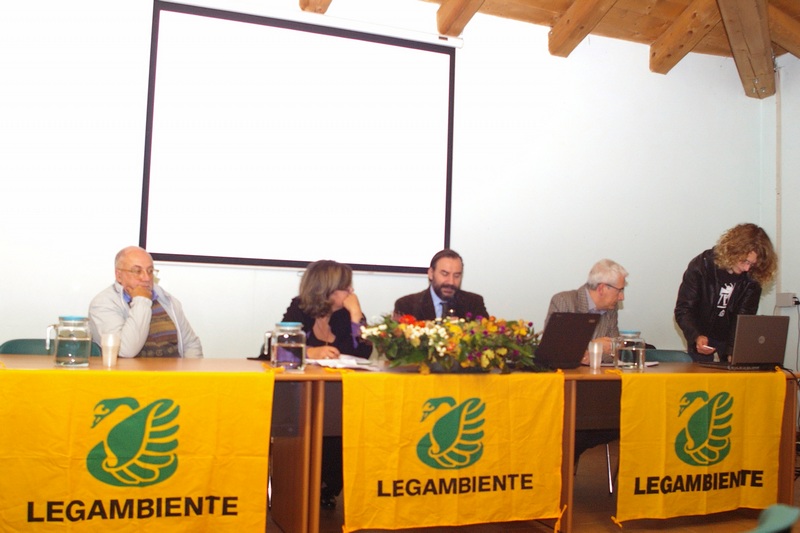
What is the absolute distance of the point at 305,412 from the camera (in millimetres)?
2914

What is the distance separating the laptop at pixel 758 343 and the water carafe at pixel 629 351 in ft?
1.52

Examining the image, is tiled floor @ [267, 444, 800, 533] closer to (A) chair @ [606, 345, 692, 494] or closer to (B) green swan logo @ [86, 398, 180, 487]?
(A) chair @ [606, 345, 692, 494]

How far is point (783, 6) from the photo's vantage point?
5.53 m

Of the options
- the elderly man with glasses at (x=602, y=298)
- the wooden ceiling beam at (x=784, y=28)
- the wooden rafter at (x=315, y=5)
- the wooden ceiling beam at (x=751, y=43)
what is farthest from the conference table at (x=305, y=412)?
the wooden ceiling beam at (x=784, y=28)

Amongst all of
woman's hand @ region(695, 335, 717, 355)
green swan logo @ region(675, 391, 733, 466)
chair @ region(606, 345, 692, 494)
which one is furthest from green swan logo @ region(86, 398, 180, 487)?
woman's hand @ region(695, 335, 717, 355)

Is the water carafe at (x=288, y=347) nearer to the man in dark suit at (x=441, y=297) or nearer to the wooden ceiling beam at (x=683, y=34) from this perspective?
the man in dark suit at (x=441, y=297)

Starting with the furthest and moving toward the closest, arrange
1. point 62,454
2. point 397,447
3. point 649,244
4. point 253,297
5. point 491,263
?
point 649,244
point 491,263
point 253,297
point 397,447
point 62,454

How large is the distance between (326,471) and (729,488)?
186 cm

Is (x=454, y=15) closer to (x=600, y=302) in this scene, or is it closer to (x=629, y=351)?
(x=600, y=302)

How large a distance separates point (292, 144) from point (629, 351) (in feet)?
8.15

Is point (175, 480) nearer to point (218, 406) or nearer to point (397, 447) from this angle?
point (218, 406)

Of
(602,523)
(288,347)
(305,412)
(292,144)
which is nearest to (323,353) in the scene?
(288,347)

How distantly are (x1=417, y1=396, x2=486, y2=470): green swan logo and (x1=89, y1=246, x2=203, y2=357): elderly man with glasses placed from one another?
139 centimetres

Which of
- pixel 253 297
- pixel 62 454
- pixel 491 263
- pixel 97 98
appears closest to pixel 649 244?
pixel 491 263
